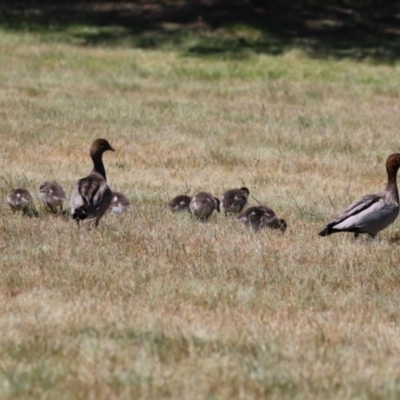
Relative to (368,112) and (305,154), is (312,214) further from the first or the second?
(368,112)

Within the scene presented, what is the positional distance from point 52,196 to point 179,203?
4.94 ft

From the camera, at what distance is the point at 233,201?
12.8 meters

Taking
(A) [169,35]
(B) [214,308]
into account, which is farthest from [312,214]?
(A) [169,35]

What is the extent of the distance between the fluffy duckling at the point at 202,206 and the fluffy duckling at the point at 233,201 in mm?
362

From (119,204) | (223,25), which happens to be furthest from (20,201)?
(223,25)

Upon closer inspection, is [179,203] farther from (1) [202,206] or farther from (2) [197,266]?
(2) [197,266]

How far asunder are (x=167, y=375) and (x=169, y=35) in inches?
1067

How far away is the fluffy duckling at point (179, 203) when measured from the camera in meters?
12.3

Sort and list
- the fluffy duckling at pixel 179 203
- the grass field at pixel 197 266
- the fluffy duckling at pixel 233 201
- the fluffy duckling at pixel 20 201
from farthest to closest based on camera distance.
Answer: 1. the fluffy duckling at pixel 233 201
2. the fluffy duckling at pixel 179 203
3. the fluffy duckling at pixel 20 201
4. the grass field at pixel 197 266

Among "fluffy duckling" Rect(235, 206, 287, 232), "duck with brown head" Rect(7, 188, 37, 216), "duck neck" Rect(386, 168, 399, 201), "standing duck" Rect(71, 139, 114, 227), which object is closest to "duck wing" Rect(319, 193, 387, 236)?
"duck neck" Rect(386, 168, 399, 201)

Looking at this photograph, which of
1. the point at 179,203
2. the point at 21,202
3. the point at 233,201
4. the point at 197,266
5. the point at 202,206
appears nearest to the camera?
the point at 197,266

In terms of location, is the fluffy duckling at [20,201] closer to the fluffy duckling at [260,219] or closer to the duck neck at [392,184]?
→ the fluffy duckling at [260,219]

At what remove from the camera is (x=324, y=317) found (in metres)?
7.60

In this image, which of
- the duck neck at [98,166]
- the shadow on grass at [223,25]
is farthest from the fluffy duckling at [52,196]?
the shadow on grass at [223,25]
